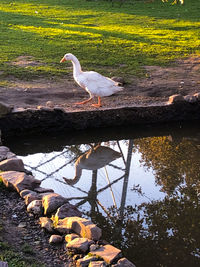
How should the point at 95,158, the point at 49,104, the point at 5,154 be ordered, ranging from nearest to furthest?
the point at 5,154, the point at 95,158, the point at 49,104

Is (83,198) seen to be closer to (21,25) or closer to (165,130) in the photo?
(165,130)

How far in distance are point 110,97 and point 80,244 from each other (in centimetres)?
517

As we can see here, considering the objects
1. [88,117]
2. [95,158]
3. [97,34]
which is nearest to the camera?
[95,158]

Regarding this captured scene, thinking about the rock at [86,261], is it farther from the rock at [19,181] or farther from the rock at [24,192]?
the rock at [19,181]

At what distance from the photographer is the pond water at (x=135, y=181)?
16.0 feet

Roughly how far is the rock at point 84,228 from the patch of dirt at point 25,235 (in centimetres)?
21

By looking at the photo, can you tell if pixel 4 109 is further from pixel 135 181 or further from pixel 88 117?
pixel 135 181

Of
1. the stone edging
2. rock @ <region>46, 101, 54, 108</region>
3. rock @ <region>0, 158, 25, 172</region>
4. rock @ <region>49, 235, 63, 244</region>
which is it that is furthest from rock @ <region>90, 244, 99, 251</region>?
rock @ <region>46, 101, 54, 108</region>

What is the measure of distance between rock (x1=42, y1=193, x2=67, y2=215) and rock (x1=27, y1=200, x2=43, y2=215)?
5 cm

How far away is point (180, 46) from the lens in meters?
13.6

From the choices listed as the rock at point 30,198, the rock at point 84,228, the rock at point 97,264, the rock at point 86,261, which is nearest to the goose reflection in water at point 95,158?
the rock at point 30,198

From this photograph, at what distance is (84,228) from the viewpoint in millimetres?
4305

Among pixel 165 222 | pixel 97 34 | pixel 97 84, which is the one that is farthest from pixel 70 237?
pixel 97 34

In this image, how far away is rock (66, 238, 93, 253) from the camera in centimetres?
409
